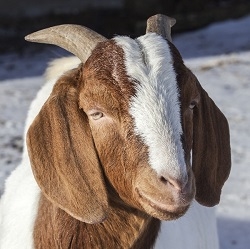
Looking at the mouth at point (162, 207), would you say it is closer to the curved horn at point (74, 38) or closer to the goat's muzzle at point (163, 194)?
the goat's muzzle at point (163, 194)

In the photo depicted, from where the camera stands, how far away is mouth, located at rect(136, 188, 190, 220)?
2.37 meters

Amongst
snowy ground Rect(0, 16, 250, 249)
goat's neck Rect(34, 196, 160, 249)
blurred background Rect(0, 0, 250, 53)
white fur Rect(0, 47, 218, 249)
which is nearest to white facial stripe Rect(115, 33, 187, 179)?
goat's neck Rect(34, 196, 160, 249)

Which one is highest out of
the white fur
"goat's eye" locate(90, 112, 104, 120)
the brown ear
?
"goat's eye" locate(90, 112, 104, 120)

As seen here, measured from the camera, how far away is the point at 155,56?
251cm

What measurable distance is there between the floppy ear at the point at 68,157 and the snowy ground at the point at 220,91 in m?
1.66

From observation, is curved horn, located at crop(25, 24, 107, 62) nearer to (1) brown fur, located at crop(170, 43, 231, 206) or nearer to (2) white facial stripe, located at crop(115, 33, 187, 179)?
(2) white facial stripe, located at crop(115, 33, 187, 179)

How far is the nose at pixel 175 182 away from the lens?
2.32 metres

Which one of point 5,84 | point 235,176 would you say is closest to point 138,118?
point 235,176

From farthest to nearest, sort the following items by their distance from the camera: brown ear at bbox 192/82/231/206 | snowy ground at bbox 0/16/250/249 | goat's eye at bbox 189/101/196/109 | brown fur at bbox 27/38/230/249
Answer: snowy ground at bbox 0/16/250/249
brown ear at bbox 192/82/231/206
goat's eye at bbox 189/101/196/109
brown fur at bbox 27/38/230/249

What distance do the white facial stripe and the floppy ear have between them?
26cm

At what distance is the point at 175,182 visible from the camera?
2.32 metres

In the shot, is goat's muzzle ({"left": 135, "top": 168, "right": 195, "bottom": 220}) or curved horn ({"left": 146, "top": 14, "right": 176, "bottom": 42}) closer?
goat's muzzle ({"left": 135, "top": 168, "right": 195, "bottom": 220})

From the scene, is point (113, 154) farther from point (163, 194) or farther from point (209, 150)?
point (209, 150)

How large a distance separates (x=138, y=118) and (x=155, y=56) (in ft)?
0.76
